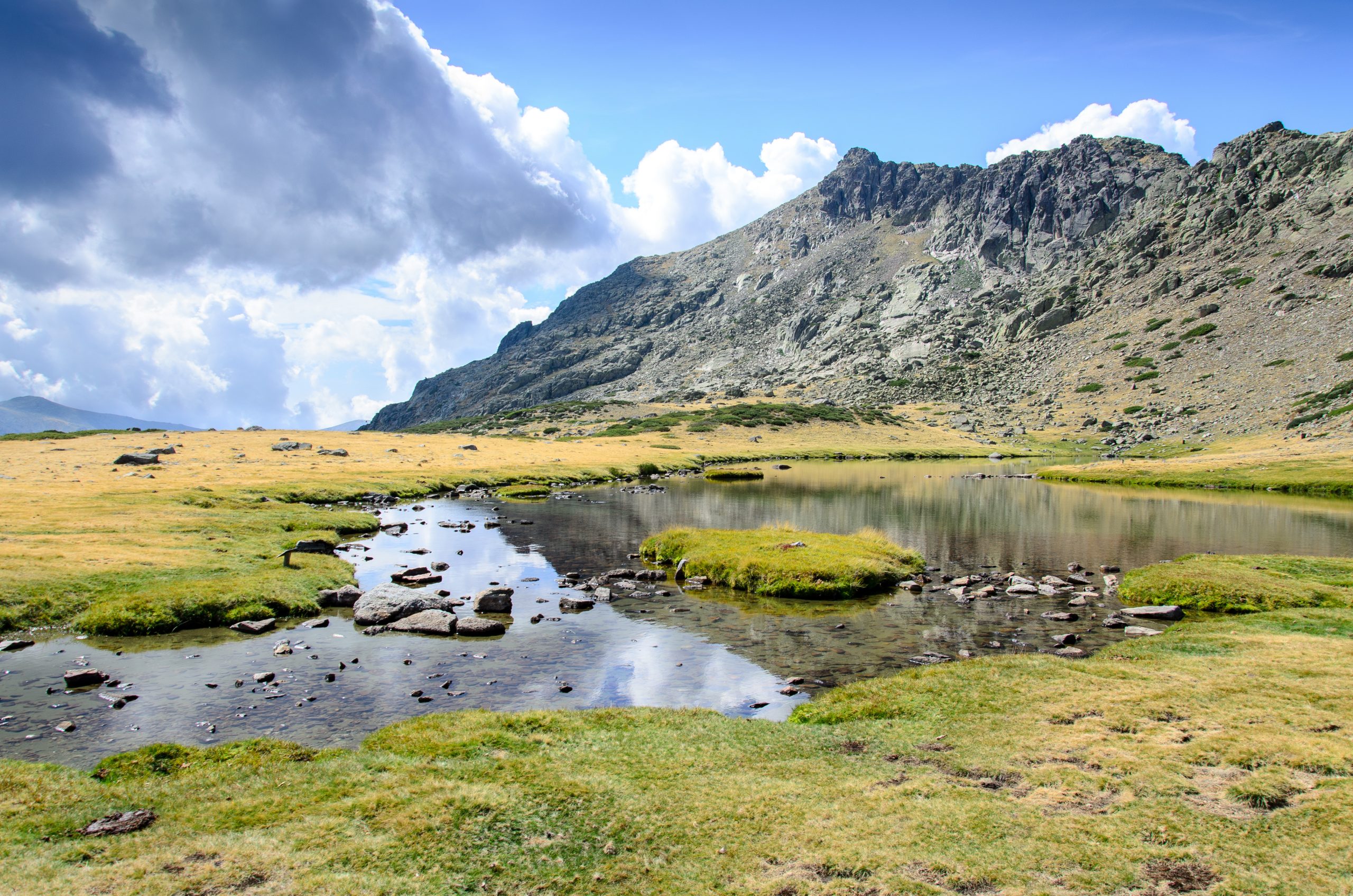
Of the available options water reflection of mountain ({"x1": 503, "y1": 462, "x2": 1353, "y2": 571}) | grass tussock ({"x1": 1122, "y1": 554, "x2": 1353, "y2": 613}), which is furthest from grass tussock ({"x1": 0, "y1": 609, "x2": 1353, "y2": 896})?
water reflection of mountain ({"x1": 503, "y1": 462, "x2": 1353, "y2": 571})

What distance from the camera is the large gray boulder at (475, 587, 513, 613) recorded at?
29641 mm

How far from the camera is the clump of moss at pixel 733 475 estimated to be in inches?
3907

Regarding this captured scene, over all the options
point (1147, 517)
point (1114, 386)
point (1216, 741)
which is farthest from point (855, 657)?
point (1114, 386)

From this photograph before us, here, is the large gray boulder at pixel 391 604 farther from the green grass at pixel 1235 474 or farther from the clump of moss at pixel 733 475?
the green grass at pixel 1235 474

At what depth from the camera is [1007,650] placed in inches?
939

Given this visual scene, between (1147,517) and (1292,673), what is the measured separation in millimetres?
47763

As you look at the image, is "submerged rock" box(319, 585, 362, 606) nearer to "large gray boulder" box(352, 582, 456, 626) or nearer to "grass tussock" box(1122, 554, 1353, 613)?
"large gray boulder" box(352, 582, 456, 626)

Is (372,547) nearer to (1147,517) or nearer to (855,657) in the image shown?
(855,657)

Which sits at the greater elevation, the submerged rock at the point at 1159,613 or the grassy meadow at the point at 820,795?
the grassy meadow at the point at 820,795

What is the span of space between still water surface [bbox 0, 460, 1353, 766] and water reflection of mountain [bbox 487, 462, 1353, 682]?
0.20 metres

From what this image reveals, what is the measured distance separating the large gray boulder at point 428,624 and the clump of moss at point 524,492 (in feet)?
163

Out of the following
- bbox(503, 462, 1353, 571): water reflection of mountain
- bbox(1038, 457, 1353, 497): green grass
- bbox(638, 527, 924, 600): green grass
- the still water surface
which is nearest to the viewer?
the still water surface

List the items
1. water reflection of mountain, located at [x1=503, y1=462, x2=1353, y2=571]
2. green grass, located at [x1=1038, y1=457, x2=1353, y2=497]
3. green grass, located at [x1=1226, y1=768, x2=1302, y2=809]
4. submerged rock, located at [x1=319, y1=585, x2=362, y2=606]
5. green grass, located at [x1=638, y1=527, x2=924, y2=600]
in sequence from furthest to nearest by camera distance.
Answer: green grass, located at [x1=1038, y1=457, x2=1353, y2=497], water reflection of mountain, located at [x1=503, y1=462, x2=1353, y2=571], green grass, located at [x1=638, y1=527, x2=924, y2=600], submerged rock, located at [x1=319, y1=585, x2=362, y2=606], green grass, located at [x1=1226, y1=768, x2=1302, y2=809]

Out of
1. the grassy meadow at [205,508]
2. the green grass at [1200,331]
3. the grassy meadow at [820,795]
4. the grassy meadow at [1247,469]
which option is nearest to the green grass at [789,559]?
the grassy meadow at [820,795]
